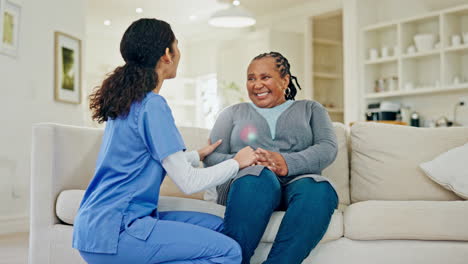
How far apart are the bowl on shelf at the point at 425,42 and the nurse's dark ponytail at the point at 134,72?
4.76 metres

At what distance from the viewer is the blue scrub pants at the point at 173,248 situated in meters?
1.43

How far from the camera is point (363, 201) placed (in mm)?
2262

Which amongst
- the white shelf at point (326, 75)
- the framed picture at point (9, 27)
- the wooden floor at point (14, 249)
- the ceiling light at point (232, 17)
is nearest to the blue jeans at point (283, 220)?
the wooden floor at point (14, 249)

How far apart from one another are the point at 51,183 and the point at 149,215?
82 centimetres

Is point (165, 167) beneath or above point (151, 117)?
beneath

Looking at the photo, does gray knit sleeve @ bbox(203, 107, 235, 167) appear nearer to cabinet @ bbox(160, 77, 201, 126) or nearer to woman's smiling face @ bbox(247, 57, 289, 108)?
woman's smiling face @ bbox(247, 57, 289, 108)

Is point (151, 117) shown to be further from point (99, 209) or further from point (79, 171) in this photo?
point (79, 171)

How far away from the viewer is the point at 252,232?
173cm

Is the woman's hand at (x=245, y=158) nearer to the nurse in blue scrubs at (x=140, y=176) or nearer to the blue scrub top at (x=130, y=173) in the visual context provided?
the nurse in blue scrubs at (x=140, y=176)

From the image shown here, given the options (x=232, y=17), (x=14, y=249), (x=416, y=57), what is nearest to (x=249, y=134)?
(x=14, y=249)

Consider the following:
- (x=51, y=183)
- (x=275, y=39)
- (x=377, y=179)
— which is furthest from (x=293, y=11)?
(x=51, y=183)

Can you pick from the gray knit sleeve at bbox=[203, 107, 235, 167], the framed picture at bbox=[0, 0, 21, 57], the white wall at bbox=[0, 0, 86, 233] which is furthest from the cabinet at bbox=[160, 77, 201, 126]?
the gray knit sleeve at bbox=[203, 107, 235, 167]

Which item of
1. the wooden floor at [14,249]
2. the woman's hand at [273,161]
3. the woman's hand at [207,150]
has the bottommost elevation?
the wooden floor at [14,249]

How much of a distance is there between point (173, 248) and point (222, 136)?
864 millimetres
